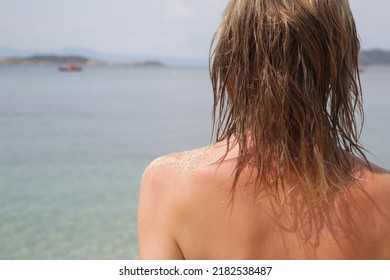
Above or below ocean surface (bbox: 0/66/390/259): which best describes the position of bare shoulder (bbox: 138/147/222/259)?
above

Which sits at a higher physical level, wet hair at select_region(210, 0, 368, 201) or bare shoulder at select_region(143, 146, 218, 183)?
wet hair at select_region(210, 0, 368, 201)

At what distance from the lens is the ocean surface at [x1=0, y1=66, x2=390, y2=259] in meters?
5.10

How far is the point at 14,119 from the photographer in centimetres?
1365

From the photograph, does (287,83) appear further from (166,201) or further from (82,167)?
(82,167)

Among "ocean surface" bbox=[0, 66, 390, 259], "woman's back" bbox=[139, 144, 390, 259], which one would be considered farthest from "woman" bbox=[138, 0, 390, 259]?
"ocean surface" bbox=[0, 66, 390, 259]

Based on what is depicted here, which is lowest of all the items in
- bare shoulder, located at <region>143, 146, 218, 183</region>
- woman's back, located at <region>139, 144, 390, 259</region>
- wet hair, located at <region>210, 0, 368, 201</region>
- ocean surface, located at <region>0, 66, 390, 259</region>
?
ocean surface, located at <region>0, 66, 390, 259</region>

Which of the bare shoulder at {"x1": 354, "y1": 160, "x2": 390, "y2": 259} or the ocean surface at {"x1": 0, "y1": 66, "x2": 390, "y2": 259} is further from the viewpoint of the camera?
the ocean surface at {"x1": 0, "y1": 66, "x2": 390, "y2": 259}

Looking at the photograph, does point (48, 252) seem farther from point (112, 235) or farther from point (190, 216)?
point (190, 216)

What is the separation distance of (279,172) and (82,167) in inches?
278

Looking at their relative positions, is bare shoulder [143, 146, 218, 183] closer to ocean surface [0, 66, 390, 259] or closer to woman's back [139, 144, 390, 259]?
woman's back [139, 144, 390, 259]

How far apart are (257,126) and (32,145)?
9080 mm

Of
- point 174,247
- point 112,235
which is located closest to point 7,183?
point 112,235

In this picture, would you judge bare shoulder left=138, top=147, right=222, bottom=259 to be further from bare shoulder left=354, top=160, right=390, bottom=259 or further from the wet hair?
bare shoulder left=354, top=160, right=390, bottom=259

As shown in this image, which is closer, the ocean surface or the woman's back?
the woman's back
